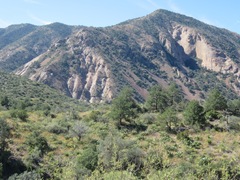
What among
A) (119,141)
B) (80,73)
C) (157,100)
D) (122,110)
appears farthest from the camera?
(80,73)

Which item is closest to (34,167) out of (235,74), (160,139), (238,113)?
(160,139)

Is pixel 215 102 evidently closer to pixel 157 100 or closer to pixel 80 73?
pixel 157 100

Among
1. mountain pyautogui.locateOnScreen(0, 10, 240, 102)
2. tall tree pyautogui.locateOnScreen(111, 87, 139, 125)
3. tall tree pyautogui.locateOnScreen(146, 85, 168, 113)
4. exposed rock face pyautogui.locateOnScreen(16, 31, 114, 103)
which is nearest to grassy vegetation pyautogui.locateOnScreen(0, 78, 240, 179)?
tall tree pyautogui.locateOnScreen(111, 87, 139, 125)

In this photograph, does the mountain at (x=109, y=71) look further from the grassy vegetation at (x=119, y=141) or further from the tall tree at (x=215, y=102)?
the grassy vegetation at (x=119, y=141)

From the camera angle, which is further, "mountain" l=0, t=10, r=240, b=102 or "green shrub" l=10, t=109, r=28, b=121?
"mountain" l=0, t=10, r=240, b=102

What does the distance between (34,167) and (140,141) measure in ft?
53.8

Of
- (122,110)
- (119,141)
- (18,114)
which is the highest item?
(122,110)

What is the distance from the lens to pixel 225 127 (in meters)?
45.5

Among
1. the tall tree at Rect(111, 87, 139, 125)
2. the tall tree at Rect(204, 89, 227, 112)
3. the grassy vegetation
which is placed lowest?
the grassy vegetation

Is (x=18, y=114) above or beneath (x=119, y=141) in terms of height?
beneath

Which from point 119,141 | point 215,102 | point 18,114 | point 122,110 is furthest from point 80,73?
point 119,141

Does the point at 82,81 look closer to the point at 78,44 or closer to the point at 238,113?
the point at 78,44

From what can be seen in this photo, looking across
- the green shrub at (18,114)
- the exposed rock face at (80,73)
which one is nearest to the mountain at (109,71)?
the exposed rock face at (80,73)

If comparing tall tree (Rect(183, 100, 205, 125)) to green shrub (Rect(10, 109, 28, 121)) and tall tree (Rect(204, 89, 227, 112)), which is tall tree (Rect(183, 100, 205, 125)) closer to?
tall tree (Rect(204, 89, 227, 112))
